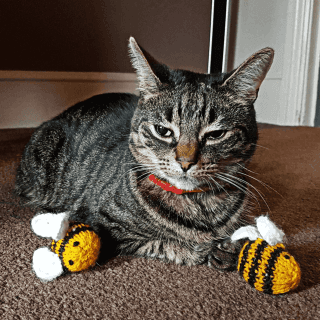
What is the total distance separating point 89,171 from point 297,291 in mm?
785

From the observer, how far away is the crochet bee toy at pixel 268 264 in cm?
66

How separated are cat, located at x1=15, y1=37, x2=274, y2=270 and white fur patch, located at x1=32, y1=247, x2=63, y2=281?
0.11 metres

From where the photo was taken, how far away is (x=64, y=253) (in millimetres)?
738

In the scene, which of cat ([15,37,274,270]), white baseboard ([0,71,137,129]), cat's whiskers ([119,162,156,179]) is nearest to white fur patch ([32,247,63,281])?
cat ([15,37,274,270])

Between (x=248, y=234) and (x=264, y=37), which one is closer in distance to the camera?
(x=248, y=234)

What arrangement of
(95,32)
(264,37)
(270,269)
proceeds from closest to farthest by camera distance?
1. (270,269)
2. (95,32)
3. (264,37)

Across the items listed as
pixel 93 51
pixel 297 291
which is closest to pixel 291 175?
pixel 297 291

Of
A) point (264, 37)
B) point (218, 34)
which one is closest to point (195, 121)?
point (264, 37)

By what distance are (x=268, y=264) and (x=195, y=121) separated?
400 millimetres

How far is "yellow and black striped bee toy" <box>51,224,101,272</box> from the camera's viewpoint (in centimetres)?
74

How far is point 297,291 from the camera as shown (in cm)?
71

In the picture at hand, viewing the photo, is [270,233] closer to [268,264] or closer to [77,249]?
[268,264]

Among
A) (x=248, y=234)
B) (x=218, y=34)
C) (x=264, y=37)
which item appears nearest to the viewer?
(x=248, y=234)

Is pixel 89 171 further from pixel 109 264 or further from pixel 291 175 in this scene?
pixel 291 175
